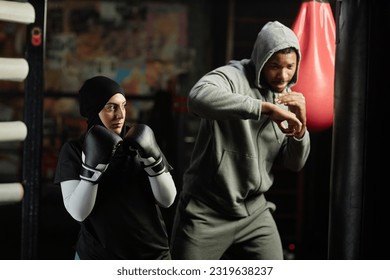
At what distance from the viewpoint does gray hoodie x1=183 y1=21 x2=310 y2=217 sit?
2.39 meters

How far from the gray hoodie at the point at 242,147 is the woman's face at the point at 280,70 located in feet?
0.09

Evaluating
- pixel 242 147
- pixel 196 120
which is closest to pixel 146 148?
pixel 242 147

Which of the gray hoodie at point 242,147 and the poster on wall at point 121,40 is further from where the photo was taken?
the poster on wall at point 121,40

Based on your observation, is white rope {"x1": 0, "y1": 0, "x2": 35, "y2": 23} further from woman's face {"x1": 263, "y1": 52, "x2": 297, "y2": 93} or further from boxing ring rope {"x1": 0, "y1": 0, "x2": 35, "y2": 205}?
woman's face {"x1": 263, "y1": 52, "x2": 297, "y2": 93}

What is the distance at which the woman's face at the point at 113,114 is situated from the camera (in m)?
2.23

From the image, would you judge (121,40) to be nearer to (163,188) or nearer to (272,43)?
(272,43)

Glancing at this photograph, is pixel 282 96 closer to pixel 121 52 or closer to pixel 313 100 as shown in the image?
pixel 313 100

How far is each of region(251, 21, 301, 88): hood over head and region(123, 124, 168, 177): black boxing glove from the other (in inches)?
19.4

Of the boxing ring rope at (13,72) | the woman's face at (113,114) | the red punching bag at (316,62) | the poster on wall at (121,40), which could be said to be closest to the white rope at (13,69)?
the boxing ring rope at (13,72)

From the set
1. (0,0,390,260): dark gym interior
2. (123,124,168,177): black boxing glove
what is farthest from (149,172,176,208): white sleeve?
(0,0,390,260): dark gym interior

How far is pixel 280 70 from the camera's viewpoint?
2.39 metres

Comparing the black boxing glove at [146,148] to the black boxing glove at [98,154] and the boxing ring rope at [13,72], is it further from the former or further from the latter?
the boxing ring rope at [13,72]

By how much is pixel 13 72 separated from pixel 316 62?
1119 millimetres

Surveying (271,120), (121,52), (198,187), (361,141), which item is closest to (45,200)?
(121,52)
